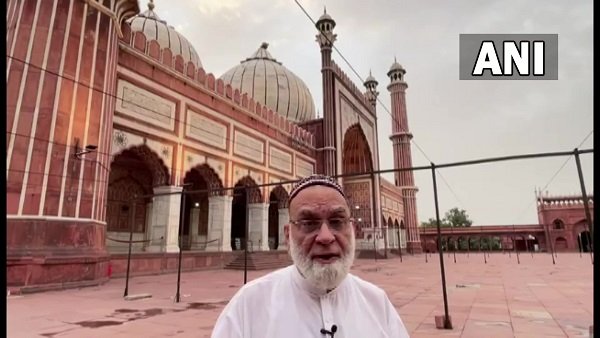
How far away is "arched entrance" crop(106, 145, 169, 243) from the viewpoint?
1250 centimetres

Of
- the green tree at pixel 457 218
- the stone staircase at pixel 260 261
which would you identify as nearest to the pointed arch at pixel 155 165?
the stone staircase at pixel 260 261

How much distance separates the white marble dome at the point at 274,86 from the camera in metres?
25.9

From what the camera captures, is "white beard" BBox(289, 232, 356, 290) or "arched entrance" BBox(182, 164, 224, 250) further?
"arched entrance" BBox(182, 164, 224, 250)

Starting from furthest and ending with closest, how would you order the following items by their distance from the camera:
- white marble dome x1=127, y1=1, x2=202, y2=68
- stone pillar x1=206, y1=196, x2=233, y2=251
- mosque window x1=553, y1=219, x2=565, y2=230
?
mosque window x1=553, y1=219, x2=565, y2=230, white marble dome x1=127, y1=1, x2=202, y2=68, stone pillar x1=206, y1=196, x2=233, y2=251

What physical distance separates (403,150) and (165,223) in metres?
23.0

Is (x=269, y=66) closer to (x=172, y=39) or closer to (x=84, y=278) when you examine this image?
(x=172, y=39)

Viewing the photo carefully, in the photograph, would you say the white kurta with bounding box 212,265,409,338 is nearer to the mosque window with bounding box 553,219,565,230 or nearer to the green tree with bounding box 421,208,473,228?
the mosque window with bounding box 553,219,565,230

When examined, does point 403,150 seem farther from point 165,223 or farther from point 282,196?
point 165,223

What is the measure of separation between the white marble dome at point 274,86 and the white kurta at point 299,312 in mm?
24354

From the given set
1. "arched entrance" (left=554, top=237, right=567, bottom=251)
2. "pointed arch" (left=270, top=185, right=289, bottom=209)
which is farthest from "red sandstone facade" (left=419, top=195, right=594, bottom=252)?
"pointed arch" (left=270, top=185, right=289, bottom=209)

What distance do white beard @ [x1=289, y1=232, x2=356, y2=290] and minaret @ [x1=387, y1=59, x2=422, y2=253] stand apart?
97.1ft

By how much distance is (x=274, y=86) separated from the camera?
26.2 meters

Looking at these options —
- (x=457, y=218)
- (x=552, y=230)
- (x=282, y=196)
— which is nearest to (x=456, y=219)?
(x=457, y=218)

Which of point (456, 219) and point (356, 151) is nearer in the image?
point (356, 151)
